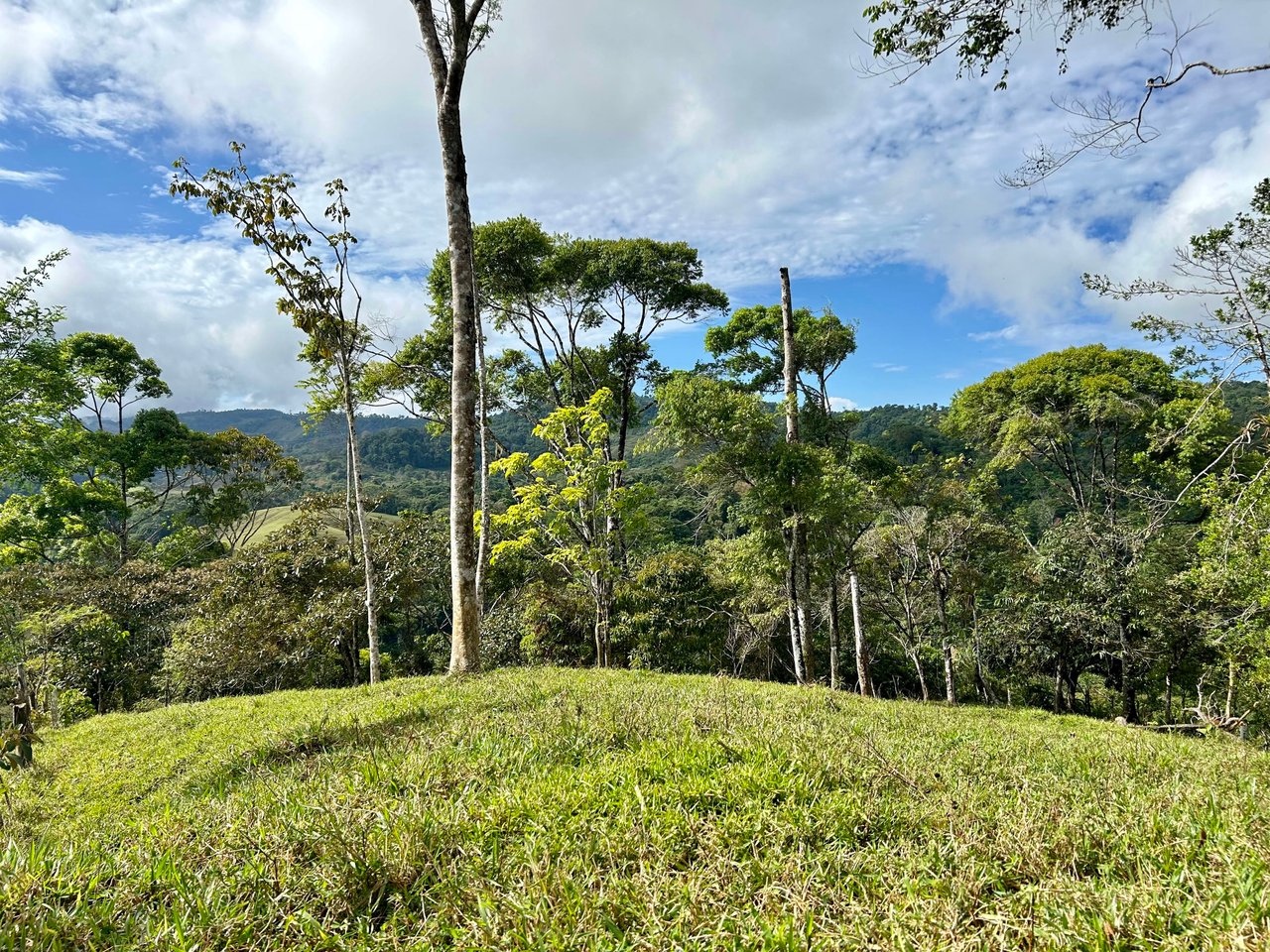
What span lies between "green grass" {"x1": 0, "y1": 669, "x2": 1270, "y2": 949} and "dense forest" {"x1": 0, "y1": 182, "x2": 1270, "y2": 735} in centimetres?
661

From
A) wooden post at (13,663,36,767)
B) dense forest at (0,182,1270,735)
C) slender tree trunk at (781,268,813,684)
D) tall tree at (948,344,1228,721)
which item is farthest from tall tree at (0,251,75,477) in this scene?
tall tree at (948,344,1228,721)

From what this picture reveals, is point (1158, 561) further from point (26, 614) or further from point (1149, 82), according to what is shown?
point (26, 614)

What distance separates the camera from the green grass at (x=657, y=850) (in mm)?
1997

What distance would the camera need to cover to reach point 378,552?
17.2 metres

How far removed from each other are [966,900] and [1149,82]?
5.67m

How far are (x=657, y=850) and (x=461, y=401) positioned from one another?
23.0ft

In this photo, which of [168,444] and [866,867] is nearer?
[866,867]

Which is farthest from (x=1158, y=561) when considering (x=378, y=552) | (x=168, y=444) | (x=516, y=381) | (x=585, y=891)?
(x=168, y=444)

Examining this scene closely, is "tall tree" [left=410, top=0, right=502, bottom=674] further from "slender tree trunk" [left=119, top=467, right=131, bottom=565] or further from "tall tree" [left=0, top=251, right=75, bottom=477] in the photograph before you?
"slender tree trunk" [left=119, top=467, right=131, bottom=565]

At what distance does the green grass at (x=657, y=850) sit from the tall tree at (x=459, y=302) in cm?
406

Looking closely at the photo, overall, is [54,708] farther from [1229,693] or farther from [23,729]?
[1229,693]

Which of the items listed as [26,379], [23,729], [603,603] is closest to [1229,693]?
[603,603]

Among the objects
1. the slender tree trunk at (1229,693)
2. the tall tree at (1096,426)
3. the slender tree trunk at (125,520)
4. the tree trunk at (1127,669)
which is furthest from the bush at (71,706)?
the tree trunk at (1127,669)

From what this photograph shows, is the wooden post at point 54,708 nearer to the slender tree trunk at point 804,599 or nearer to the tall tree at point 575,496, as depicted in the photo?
the tall tree at point 575,496
